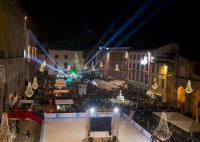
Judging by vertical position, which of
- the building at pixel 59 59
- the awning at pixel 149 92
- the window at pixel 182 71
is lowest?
the awning at pixel 149 92

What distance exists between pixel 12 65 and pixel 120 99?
13.8m

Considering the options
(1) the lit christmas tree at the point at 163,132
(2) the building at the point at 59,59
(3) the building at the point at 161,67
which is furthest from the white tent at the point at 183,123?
(2) the building at the point at 59,59

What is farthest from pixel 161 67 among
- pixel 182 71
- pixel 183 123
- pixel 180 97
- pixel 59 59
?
pixel 59 59

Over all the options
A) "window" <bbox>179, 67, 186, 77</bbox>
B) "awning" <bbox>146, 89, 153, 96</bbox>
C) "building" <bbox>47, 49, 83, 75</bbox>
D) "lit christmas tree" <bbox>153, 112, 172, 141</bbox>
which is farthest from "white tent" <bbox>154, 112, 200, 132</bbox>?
"building" <bbox>47, 49, 83, 75</bbox>

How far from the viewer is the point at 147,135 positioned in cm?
2408

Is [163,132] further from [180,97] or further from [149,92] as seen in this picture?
[149,92]

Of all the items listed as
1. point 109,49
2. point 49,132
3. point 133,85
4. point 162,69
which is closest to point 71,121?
point 49,132

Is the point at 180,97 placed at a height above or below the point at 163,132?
above

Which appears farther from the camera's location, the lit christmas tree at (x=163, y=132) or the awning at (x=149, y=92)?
the awning at (x=149, y=92)

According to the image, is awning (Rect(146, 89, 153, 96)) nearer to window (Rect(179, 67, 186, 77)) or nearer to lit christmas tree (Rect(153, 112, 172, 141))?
window (Rect(179, 67, 186, 77))

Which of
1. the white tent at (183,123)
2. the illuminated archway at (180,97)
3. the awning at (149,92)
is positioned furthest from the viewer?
the awning at (149,92)

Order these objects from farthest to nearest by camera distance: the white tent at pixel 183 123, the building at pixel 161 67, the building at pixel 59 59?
the building at pixel 59 59, the building at pixel 161 67, the white tent at pixel 183 123

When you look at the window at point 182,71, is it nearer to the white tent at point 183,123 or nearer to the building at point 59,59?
the white tent at point 183,123

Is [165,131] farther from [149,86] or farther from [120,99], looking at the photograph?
[149,86]
